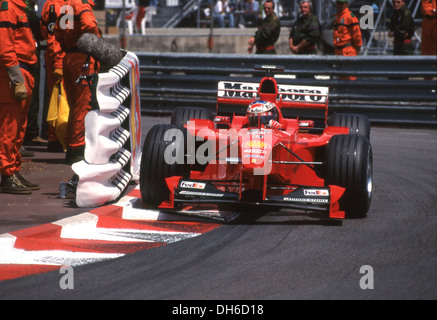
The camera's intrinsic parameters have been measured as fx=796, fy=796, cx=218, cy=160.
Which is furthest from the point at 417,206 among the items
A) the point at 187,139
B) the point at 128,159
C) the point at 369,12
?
the point at 369,12

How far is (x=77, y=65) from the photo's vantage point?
27.2 feet

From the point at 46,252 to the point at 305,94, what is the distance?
4.07 metres

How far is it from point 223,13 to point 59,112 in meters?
12.3

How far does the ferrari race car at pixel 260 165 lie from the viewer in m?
6.57

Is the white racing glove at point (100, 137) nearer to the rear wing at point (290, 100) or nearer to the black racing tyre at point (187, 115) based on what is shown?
the black racing tyre at point (187, 115)

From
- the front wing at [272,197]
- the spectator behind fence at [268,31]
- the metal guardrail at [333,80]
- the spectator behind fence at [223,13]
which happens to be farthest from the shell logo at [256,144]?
the spectator behind fence at [223,13]

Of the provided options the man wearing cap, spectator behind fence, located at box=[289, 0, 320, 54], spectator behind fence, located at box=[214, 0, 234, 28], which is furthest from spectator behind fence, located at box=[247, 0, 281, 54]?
spectator behind fence, located at box=[214, 0, 234, 28]

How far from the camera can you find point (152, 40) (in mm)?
19641

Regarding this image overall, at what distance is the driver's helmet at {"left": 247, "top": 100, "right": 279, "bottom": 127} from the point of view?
729 cm

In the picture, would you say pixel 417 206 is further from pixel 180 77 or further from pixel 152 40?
pixel 152 40

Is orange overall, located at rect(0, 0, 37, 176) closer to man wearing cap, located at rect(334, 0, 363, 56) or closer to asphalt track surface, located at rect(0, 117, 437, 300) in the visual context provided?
asphalt track surface, located at rect(0, 117, 437, 300)

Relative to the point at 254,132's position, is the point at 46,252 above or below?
below

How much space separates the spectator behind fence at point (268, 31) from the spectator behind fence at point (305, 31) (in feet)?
1.12

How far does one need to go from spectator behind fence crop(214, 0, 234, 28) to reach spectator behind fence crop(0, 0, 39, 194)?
1329 centimetres
